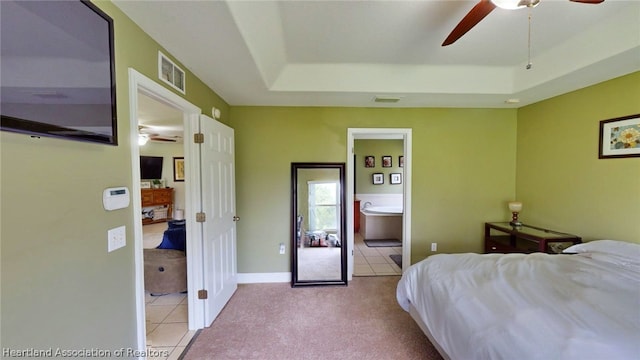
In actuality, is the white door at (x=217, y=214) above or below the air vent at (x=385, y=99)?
below

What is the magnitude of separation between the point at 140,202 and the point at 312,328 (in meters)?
1.81

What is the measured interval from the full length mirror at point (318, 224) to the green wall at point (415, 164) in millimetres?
135

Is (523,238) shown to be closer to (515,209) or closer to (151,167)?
(515,209)

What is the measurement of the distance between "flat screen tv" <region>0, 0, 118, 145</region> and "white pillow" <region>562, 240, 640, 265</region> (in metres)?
3.34

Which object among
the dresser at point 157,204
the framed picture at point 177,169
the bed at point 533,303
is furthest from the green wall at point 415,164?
the framed picture at point 177,169

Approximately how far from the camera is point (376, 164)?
6.19m

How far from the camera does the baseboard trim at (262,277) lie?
331 cm

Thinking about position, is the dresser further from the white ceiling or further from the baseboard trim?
the white ceiling

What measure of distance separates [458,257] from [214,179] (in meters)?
2.37

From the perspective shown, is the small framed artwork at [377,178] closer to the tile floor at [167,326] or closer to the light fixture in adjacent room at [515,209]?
the light fixture in adjacent room at [515,209]

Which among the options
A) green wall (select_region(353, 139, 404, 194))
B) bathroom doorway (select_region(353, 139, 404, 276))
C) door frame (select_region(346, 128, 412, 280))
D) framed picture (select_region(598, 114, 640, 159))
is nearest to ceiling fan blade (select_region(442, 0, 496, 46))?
door frame (select_region(346, 128, 412, 280))

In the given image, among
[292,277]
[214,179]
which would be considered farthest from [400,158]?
[214,179]

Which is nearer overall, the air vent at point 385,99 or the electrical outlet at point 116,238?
the electrical outlet at point 116,238

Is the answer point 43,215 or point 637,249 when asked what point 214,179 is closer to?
point 43,215
